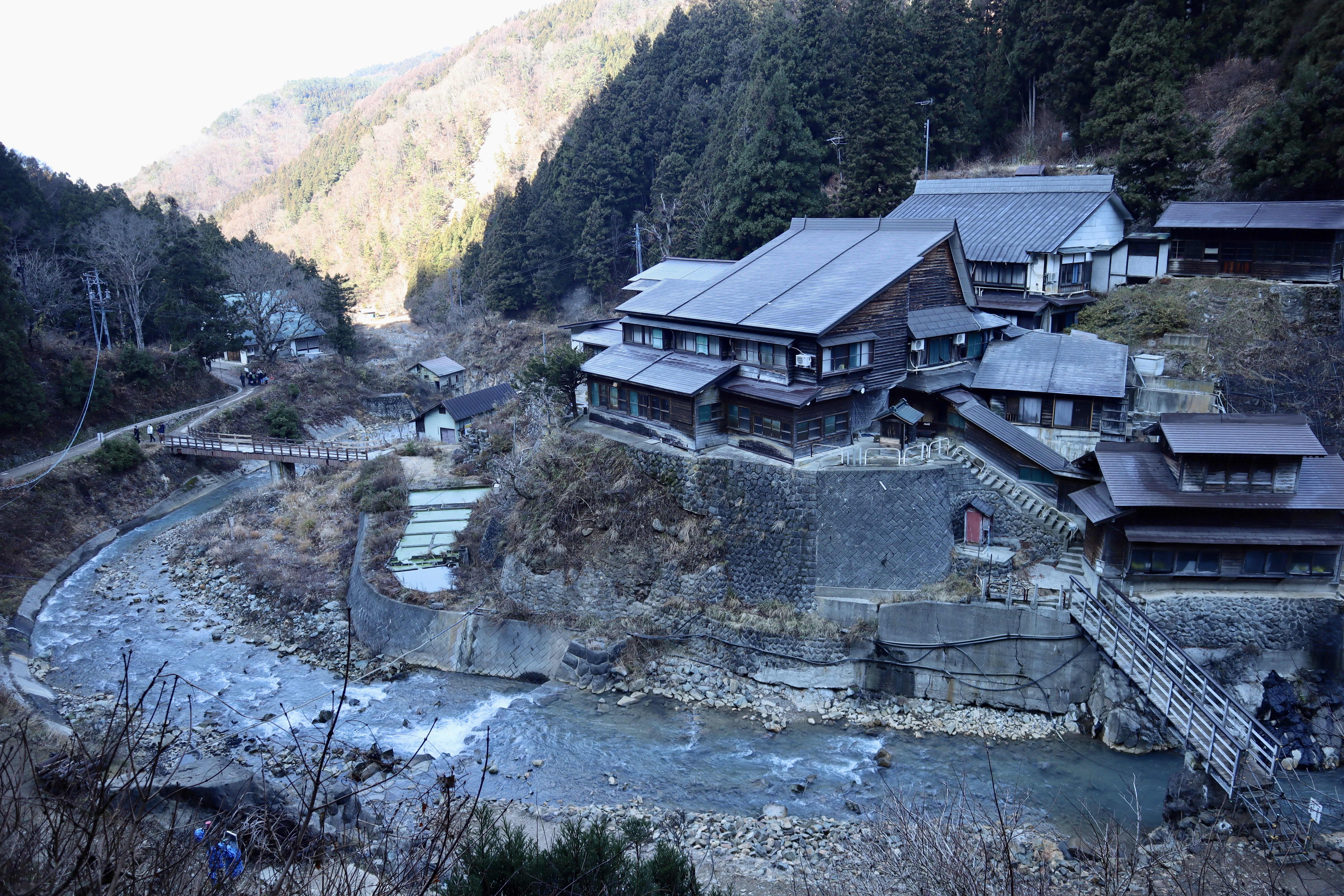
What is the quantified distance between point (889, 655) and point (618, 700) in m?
6.85

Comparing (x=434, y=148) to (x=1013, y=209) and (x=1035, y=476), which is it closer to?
(x=1013, y=209)

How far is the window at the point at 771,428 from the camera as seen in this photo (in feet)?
72.8

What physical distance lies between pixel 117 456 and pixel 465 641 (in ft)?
69.1

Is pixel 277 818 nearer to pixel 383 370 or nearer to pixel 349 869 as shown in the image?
pixel 349 869

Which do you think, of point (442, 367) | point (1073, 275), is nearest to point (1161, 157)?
point (1073, 275)

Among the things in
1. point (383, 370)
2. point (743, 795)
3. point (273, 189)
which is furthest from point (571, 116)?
point (743, 795)

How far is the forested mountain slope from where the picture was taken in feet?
389

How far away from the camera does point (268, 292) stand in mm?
48906

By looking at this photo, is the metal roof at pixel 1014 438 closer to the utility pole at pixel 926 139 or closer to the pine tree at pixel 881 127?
the pine tree at pixel 881 127

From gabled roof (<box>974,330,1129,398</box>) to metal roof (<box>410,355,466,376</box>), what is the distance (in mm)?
31247

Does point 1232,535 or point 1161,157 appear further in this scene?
point 1161,157

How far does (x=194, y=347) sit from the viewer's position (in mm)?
44500

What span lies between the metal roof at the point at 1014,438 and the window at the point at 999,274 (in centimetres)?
743

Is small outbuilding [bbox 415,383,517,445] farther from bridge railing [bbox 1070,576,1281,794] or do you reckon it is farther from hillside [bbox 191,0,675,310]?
hillside [bbox 191,0,675,310]
